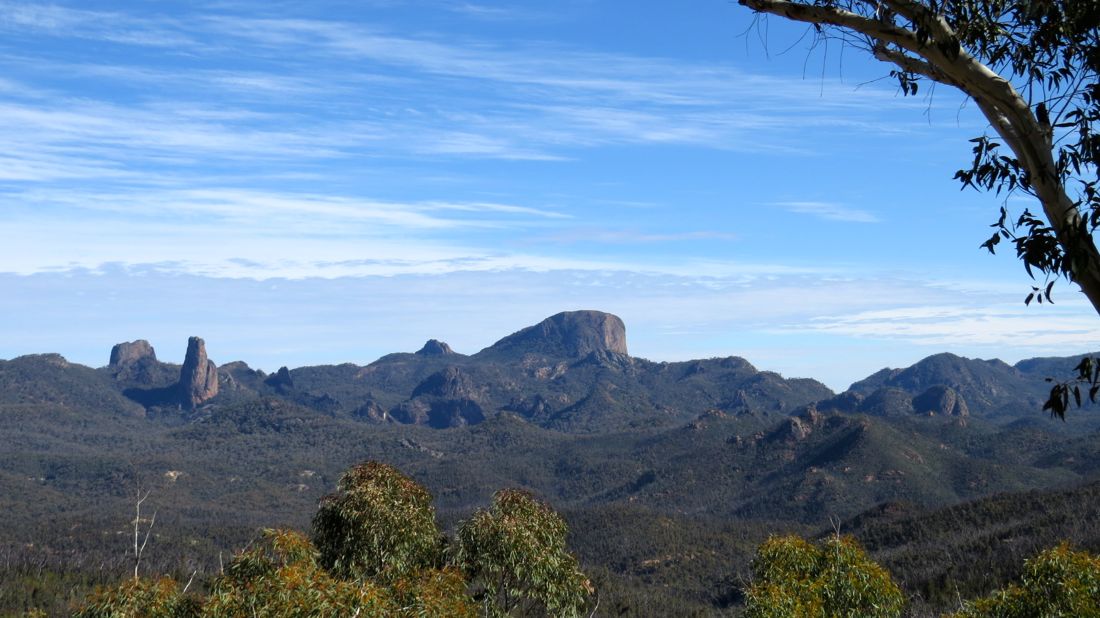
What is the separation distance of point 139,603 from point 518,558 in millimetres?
10596

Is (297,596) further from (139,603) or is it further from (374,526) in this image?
(374,526)

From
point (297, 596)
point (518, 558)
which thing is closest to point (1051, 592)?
point (518, 558)

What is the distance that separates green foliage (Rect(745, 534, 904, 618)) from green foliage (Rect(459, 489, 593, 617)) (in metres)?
5.88

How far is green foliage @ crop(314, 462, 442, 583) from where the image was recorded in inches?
1195

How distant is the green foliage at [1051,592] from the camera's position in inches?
987

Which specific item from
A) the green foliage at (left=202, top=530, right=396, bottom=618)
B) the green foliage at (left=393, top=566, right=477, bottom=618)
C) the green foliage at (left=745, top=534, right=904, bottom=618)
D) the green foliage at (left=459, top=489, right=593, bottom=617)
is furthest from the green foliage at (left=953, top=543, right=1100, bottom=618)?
the green foliage at (left=202, top=530, right=396, bottom=618)

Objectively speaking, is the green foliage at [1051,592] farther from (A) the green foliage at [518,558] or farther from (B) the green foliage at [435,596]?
(B) the green foliage at [435,596]

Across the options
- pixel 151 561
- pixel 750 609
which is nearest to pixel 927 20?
pixel 750 609

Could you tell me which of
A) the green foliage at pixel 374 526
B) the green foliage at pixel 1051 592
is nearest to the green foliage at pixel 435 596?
the green foliage at pixel 374 526

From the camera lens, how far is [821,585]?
2825 centimetres

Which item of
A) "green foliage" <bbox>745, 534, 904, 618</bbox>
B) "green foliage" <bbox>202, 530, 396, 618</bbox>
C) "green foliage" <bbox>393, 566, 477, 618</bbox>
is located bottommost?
"green foliage" <bbox>745, 534, 904, 618</bbox>

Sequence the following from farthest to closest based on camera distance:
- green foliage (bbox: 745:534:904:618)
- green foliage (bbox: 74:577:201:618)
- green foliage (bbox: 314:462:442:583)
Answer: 1. green foliage (bbox: 314:462:442:583)
2. green foliage (bbox: 745:534:904:618)
3. green foliage (bbox: 74:577:201:618)

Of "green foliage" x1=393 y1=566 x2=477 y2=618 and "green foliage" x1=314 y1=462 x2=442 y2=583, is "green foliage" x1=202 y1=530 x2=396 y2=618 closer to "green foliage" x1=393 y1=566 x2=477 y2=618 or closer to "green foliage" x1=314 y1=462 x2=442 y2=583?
"green foliage" x1=393 y1=566 x2=477 y2=618

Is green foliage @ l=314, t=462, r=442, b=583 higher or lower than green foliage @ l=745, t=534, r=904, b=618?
higher
